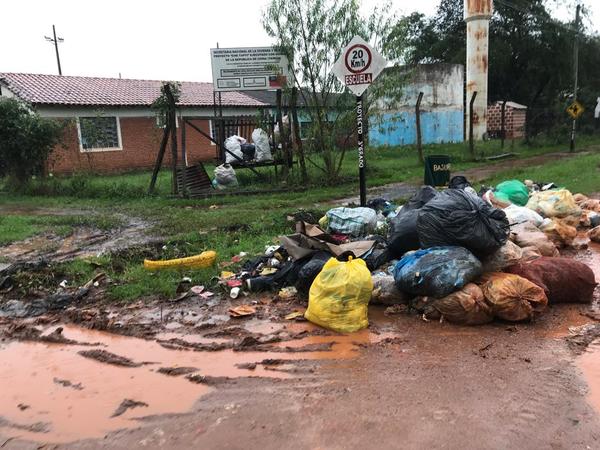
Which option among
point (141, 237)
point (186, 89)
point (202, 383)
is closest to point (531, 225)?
point (202, 383)

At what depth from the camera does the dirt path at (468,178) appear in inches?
437

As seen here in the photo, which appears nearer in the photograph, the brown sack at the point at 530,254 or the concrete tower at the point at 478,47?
the brown sack at the point at 530,254

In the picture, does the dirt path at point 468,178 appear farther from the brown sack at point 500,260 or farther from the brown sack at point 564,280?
the brown sack at point 564,280

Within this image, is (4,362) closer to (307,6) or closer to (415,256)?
(415,256)

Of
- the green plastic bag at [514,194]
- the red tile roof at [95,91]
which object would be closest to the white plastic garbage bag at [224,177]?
the green plastic bag at [514,194]

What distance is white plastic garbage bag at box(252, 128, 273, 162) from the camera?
13.9 m

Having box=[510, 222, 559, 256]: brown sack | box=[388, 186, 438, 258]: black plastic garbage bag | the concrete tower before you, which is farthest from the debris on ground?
the concrete tower

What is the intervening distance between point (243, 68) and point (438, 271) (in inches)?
454

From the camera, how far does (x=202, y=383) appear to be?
11.4ft

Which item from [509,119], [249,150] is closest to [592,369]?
[249,150]

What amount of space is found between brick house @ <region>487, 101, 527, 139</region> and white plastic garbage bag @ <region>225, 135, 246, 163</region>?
18.7 m

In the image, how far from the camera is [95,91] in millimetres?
22922

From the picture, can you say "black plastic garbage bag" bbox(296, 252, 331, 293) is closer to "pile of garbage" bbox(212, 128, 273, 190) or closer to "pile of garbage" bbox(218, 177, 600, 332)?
"pile of garbage" bbox(218, 177, 600, 332)

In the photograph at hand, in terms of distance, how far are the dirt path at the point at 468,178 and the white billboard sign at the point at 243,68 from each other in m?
3.86
